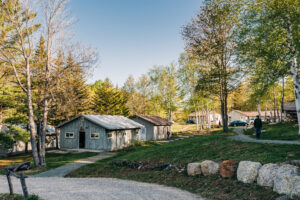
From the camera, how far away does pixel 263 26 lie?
46.1ft

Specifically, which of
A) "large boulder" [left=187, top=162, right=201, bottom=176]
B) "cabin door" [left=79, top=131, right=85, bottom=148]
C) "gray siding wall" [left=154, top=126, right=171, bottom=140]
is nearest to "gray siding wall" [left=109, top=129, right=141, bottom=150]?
"cabin door" [left=79, top=131, right=85, bottom=148]

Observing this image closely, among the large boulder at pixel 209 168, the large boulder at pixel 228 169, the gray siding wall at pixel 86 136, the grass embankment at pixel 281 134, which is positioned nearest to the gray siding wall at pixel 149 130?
the gray siding wall at pixel 86 136

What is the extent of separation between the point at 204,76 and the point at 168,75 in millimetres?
24702

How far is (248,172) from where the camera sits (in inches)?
336

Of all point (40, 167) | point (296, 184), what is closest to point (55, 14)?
point (40, 167)

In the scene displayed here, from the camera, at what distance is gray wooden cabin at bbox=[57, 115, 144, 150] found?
27.6 metres

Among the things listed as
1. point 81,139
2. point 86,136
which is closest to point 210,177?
point 86,136

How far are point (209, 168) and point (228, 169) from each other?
3.55 ft

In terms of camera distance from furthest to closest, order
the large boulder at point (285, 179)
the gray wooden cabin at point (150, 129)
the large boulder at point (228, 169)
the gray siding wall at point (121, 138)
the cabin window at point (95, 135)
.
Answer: the gray wooden cabin at point (150, 129) < the gray siding wall at point (121, 138) < the cabin window at point (95, 135) < the large boulder at point (228, 169) < the large boulder at point (285, 179)

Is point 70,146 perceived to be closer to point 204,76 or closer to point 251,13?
point 204,76

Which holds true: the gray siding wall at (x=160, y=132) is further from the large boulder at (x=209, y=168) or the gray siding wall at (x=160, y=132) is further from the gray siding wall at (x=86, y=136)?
the large boulder at (x=209, y=168)

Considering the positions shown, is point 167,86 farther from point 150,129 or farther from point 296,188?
point 296,188

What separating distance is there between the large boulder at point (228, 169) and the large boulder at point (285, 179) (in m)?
2.19

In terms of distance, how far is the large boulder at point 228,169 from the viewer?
9.38 m
